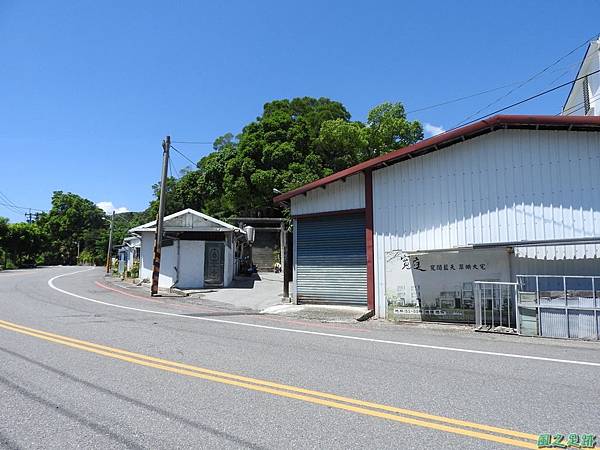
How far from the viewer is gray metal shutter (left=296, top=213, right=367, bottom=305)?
15570 millimetres

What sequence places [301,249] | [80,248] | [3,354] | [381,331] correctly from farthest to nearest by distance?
[80,248] < [301,249] < [381,331] < [3,354]

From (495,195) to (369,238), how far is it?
4.14 m

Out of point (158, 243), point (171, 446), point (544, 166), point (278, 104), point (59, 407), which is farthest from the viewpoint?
point (278, 104)

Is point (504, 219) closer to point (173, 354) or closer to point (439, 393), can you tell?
point (439, 393)

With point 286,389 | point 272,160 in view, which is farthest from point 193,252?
point 286,389

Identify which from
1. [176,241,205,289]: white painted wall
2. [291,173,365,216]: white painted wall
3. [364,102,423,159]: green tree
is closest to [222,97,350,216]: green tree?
[364,102,423,159]: green tree

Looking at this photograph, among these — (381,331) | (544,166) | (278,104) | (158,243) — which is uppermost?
(278,104)

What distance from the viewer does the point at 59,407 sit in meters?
4.84

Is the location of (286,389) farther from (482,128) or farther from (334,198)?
(334,198)

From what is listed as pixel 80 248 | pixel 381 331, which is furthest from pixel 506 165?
pixel 80 248

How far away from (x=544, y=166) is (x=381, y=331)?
649cm

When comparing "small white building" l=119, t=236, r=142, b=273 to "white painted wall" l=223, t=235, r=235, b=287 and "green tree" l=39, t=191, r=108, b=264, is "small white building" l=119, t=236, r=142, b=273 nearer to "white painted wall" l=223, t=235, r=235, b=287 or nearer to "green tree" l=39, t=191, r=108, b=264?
"white painted wall" l=223, t=235, r=235, b=287

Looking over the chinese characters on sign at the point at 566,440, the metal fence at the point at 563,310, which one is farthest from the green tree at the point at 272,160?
the chinese characters on sign at the point at 566,440

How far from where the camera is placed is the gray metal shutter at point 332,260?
15.6 m
